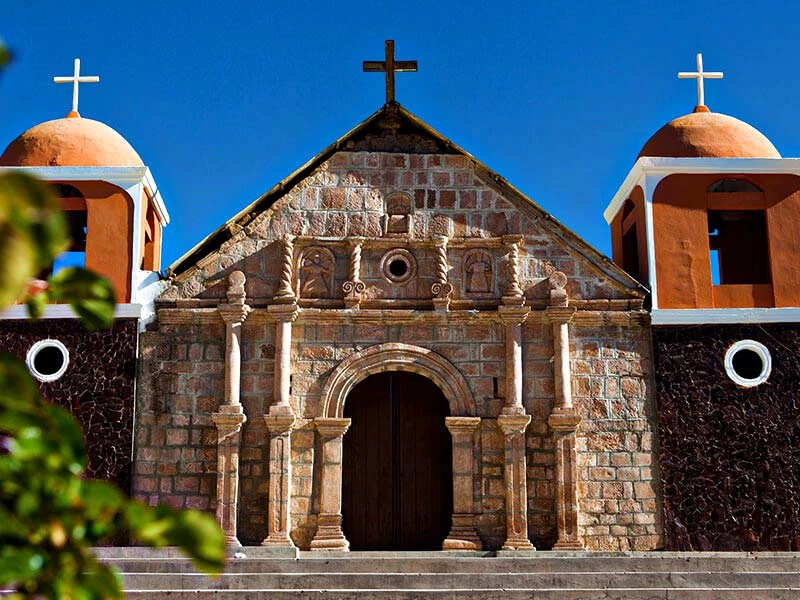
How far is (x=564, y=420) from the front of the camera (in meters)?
13.4

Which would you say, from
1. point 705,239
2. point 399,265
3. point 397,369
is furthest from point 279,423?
point 705,239

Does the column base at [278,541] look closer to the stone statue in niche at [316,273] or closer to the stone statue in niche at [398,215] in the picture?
the stone statue in niche at [316,273]

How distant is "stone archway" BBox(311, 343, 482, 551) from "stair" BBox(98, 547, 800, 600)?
0.68 meters

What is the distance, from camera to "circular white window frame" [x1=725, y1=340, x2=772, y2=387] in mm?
13760

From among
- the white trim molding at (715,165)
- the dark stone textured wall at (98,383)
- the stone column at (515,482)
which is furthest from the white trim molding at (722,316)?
the dark stone textured wall at (98,383)

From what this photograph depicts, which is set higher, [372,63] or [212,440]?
[372,63]

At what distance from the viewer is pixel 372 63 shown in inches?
579

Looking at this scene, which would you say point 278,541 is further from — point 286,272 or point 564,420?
point 564,420

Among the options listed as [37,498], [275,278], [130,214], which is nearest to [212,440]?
[275,278]

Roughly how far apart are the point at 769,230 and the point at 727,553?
3943 millimetres

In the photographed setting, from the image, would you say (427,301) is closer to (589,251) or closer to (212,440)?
(589,251)

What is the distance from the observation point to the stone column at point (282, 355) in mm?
13469

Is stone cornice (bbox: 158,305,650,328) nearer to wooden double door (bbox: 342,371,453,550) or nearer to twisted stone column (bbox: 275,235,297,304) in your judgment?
twisted stone column (bbox: 275,235,297,304)

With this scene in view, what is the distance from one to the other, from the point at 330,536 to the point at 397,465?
4.33 ft
